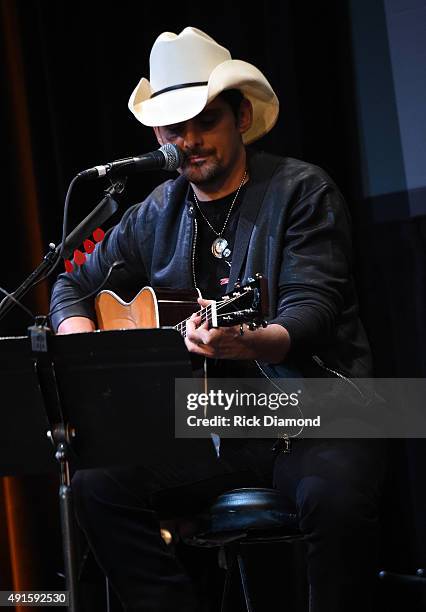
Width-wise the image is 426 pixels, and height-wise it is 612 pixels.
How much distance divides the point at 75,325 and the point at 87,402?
87 cm

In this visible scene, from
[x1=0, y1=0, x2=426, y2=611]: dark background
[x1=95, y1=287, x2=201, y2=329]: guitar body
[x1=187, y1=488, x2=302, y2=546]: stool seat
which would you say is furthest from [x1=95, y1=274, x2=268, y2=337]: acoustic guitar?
[x1=0, y1=0, x2=426, y2=611]: dark background

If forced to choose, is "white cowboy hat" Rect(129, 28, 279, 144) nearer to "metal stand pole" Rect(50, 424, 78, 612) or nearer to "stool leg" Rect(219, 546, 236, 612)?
"metal stand pole" Rect(50, 424, 78, 612)

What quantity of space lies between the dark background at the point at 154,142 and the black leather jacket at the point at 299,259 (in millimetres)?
479

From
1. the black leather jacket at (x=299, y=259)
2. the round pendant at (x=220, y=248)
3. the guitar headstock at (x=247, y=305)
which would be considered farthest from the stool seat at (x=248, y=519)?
the round pendant at (x=220, y=248)

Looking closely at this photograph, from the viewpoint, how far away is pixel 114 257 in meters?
3.09

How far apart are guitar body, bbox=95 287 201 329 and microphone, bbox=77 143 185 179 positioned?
36 cm

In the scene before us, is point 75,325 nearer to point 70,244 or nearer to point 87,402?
point 70,244

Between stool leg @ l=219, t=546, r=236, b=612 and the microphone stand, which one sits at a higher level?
the microphone stand

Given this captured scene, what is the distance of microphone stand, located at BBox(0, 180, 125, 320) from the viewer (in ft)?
7.54

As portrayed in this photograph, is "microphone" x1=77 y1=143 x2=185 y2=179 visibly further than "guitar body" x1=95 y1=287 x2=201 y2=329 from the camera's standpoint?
No

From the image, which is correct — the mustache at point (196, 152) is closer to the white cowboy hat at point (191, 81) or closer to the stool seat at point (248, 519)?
the white cowboy hat at point (191, 81)

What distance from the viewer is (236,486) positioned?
2584mm

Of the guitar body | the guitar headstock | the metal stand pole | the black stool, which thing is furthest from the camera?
the guitar body

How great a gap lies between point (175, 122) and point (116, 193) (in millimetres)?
400
